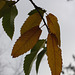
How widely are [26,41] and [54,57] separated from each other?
0.15 ft

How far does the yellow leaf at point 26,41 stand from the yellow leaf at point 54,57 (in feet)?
0.08

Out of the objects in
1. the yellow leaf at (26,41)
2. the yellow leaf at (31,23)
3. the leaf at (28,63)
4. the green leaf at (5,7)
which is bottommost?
the leaf at (28,63)

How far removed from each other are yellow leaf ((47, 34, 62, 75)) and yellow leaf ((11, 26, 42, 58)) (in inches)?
1.0

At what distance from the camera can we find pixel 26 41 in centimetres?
22

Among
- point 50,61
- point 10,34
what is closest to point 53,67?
point 50,61

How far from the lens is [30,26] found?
9.5 inches

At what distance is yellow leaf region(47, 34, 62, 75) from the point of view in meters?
0.19

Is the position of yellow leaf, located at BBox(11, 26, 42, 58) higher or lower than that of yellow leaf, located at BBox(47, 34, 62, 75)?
higher

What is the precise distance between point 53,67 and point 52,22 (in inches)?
2.9

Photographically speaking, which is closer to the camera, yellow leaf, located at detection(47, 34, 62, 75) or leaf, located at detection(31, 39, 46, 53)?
yellow leaf, located at detection(47, 34, 62, 75)

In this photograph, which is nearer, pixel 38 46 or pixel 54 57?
pixel 54 57

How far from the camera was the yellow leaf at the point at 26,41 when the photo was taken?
0.21 meters

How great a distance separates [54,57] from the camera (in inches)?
7.9

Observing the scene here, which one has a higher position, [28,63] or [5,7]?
[5,7]
